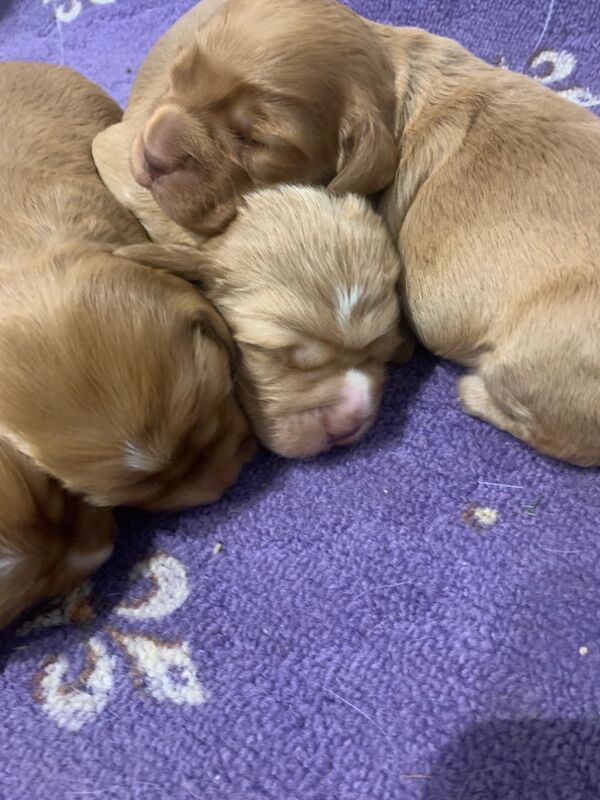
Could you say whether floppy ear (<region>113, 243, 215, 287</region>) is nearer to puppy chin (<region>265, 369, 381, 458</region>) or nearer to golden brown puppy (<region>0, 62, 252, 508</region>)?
golden brown puppy (<region>0, 62, 252, 508</region>)

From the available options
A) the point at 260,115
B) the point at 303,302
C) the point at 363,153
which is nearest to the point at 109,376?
the point at 303,302

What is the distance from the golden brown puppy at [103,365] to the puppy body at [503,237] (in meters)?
0.56

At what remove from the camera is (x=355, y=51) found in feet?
6.04

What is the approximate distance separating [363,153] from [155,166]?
18.9 inches

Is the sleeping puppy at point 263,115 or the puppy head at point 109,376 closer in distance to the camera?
the puppy head at point 109,376

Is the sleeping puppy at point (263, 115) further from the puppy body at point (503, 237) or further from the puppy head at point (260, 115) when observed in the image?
the puppy body at point (503, 237)

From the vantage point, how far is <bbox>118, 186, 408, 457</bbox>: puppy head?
1.75 metres

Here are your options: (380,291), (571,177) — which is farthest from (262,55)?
(571,177)

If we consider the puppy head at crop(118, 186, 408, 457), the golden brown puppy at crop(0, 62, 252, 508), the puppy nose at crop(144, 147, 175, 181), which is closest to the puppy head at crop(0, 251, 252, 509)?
the golden brown puppy at crop(0, 62, 252, 508)

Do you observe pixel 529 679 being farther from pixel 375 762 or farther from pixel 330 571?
pixel 330 571

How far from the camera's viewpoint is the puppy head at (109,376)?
4.73 feet

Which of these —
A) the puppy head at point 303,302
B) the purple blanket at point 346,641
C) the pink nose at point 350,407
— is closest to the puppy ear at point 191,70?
the puppy head at point 303,302

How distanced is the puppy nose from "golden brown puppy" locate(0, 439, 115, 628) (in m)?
0.71

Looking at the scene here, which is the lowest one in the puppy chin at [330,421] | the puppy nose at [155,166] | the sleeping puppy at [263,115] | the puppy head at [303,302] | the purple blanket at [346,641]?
the purple blanket at [346,641]
